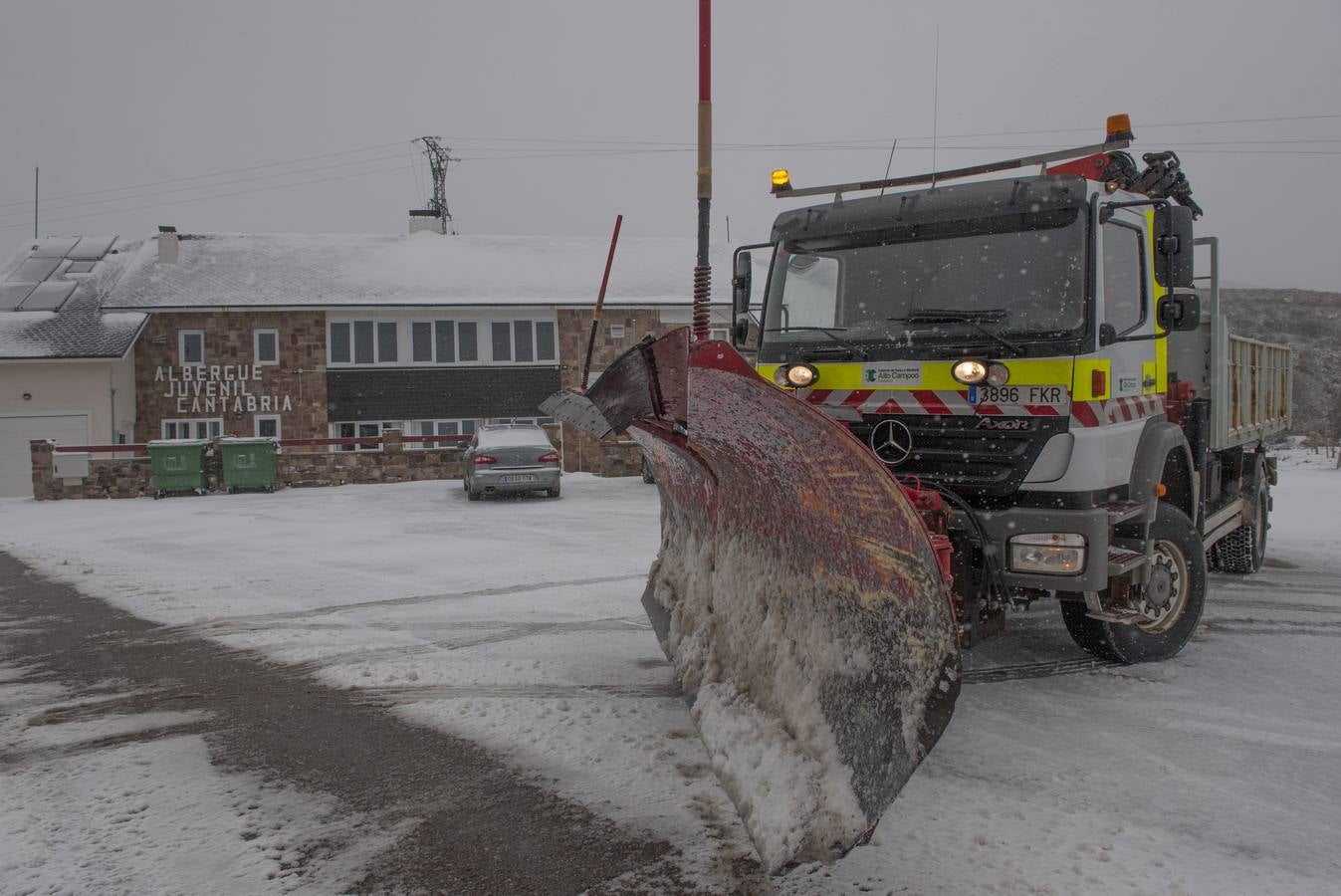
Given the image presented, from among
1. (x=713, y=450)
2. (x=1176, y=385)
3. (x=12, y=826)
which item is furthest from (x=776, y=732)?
(x=1176, y=385)

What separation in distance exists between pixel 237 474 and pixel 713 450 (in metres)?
20.6

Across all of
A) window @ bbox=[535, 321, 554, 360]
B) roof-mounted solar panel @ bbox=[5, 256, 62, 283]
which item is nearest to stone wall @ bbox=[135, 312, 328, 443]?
roof-mounted solar panel @ bbox=[5, 256, 62, 283]

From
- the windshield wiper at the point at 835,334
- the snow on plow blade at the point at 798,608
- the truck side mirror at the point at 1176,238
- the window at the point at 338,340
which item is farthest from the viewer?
the window at the point at 338,340

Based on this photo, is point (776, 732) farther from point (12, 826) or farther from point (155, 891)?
point (12, 826)

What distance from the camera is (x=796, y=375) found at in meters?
5.59

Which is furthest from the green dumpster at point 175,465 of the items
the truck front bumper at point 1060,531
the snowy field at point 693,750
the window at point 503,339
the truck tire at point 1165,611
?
the truck front bumper at point 1060,531

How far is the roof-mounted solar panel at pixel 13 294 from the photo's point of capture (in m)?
29.1

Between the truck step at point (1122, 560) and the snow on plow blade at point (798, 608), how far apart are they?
6.64 ft

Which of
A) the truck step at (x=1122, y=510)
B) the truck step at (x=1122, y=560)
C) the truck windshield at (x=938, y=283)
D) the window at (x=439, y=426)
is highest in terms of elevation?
the truck windshield at (x=938, y=283)

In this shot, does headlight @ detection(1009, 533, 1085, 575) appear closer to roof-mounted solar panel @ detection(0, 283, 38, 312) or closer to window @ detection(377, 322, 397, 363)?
window @ detection(377, 322, 397, 363)

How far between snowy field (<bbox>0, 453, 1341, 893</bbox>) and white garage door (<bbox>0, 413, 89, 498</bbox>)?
2115 centimetres

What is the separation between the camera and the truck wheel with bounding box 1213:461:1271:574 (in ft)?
29.1

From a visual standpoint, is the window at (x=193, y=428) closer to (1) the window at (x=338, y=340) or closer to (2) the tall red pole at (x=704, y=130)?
(1) the window at (x=338, y=340)

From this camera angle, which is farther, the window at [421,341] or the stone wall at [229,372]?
the window at [421,341]
